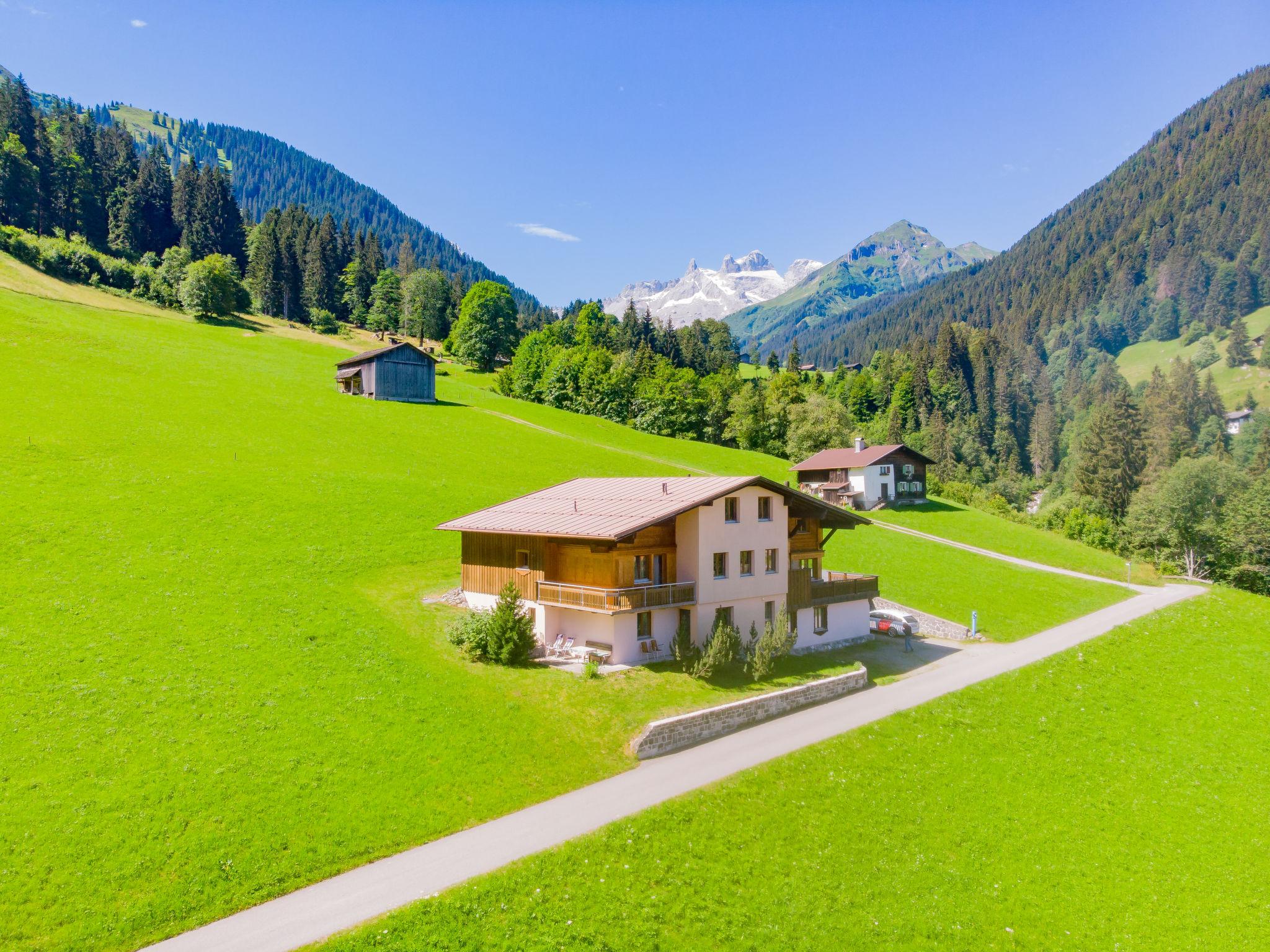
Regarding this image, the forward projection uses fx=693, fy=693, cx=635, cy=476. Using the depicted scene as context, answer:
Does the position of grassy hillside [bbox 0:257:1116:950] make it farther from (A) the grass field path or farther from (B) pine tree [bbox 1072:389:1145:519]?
(B) pine tree [bbox 1072:389:1145:519]

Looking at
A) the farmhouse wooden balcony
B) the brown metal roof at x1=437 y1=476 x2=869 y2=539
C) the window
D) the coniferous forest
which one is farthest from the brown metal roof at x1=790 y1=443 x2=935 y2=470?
the window

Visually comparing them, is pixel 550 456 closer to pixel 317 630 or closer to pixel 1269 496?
pixel 317 630

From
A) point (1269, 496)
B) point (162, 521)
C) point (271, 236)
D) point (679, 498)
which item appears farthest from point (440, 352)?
point (1269, 496)

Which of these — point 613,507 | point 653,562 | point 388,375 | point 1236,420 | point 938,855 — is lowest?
point 938,855

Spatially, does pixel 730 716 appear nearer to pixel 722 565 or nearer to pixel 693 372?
pixel 722 565

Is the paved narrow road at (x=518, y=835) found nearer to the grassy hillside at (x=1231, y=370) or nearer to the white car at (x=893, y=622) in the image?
the white car at (x=893, y=622)

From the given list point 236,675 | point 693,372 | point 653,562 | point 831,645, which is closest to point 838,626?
point 831,645

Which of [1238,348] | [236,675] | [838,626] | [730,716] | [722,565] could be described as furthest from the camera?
[1238,348]
